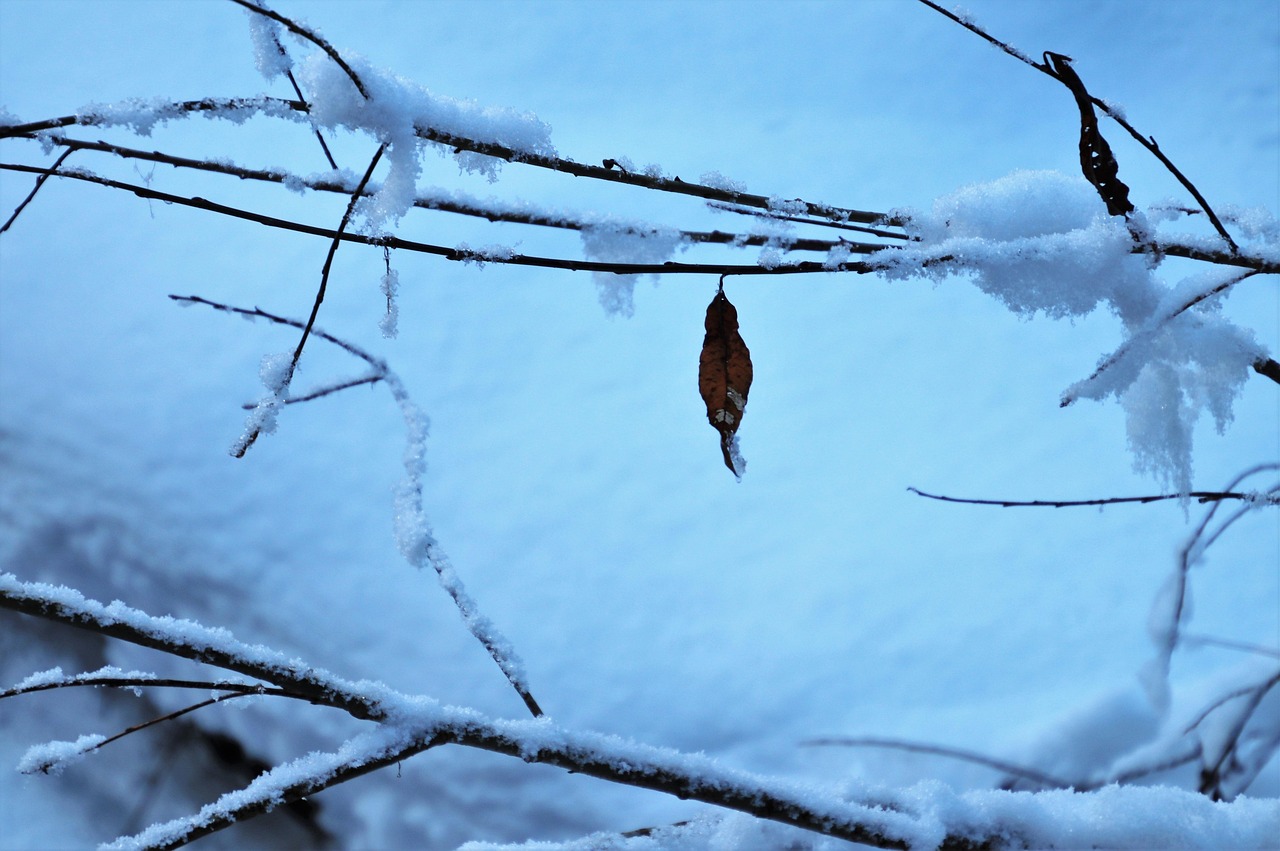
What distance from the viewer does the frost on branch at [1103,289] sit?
1.57ft

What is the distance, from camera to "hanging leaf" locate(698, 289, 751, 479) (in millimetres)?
484

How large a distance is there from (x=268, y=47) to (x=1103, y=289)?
20.9 inches

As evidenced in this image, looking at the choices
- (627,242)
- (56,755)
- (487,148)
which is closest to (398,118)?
(487,148)

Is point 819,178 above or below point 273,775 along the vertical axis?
above

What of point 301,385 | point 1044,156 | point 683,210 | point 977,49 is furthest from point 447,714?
point 977,49

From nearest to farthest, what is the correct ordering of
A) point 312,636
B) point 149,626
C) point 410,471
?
1. point 149,626
2. point 410,471
3. point 312,636

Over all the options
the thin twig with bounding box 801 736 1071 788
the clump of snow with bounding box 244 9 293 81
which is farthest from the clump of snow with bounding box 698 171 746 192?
the thin twig with bounding box 801 736 1071 788

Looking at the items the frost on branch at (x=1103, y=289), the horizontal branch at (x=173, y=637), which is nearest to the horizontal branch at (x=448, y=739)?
the horizontal branch at (x=173, y=637)

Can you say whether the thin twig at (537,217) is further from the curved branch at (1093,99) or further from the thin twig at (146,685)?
the thin twig at (146,685)

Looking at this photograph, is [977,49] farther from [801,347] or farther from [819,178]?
[801,347]

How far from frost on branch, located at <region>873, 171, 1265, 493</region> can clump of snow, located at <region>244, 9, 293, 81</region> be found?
1.20ft

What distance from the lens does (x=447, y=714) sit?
37 centimetres

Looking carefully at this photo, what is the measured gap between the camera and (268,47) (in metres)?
0.44

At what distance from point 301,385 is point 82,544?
46 centimetres
